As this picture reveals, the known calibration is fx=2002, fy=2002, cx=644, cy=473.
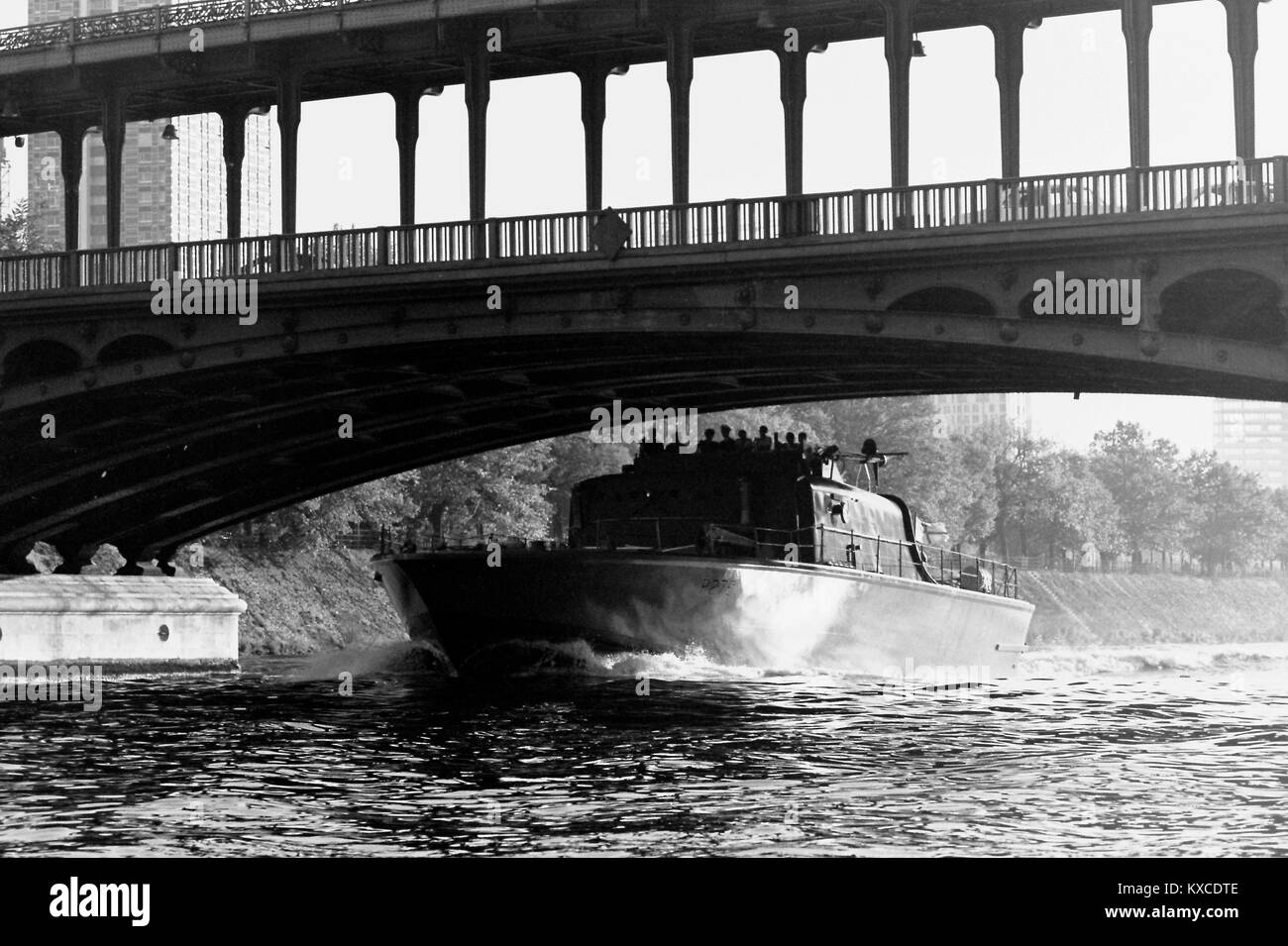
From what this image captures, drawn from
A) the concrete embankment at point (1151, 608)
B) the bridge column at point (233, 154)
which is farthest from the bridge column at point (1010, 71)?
the concrete embankment at point (1151, 608)

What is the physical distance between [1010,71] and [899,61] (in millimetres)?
2477

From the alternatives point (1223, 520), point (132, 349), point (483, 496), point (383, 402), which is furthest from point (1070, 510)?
point (132, 349)

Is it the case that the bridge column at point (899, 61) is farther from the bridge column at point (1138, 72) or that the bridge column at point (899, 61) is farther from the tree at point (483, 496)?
the tree at point (483, 496)

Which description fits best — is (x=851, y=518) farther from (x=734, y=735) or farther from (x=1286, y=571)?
(x=1286, y=571)

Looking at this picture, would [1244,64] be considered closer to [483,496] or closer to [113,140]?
[113,140]

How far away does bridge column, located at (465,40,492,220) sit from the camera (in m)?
41.8

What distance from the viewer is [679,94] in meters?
40.0

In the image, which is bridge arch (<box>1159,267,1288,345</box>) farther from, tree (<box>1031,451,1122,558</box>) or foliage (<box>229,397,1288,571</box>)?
tree (<box>1031,451,1122,558</box>)

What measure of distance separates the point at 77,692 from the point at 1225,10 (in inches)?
1050

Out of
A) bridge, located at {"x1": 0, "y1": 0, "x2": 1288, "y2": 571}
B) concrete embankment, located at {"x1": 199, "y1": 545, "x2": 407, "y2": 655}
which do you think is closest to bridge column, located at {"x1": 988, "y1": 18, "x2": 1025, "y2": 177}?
bridge, located at {"x1": 0, "y1": 0, "x2": 1288, "y2": 571}

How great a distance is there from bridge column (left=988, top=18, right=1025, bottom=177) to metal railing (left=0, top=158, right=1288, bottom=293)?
115 inches

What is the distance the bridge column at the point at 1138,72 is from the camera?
36.2m

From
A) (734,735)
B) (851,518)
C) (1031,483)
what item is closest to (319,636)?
(851,518)

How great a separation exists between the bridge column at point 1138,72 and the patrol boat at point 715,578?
9673mm
